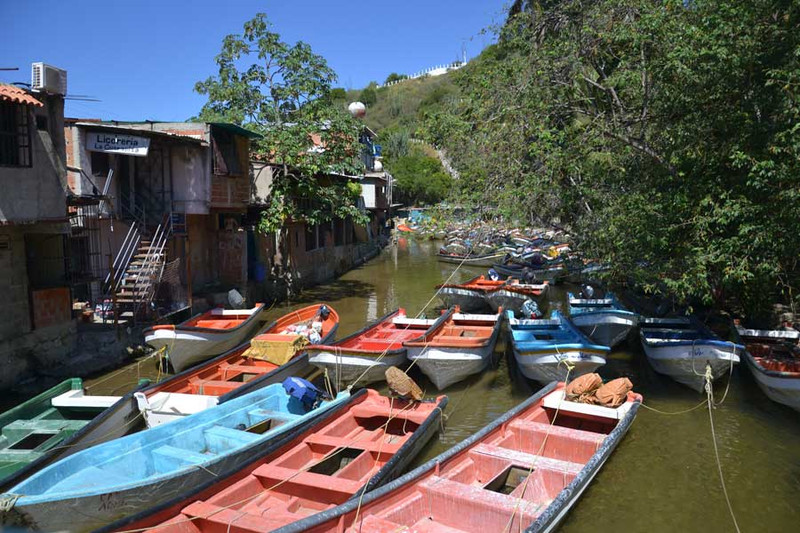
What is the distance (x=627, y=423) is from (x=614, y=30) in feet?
28.3

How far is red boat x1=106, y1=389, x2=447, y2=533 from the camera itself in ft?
19.6

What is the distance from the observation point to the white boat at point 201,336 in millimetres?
12797

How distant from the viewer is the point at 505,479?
7641 mm

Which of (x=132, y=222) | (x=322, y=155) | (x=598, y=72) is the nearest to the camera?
(x=598, y=72)

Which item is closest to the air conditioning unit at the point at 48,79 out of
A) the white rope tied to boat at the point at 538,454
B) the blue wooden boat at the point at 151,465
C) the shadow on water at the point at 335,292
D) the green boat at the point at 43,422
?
the green boat at the point at 43,422

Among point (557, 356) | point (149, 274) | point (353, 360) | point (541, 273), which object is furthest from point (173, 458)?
point (541, 273)

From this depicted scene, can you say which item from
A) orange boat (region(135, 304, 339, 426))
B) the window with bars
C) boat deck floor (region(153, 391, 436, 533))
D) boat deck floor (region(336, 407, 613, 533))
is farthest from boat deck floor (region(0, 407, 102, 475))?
the window with bars

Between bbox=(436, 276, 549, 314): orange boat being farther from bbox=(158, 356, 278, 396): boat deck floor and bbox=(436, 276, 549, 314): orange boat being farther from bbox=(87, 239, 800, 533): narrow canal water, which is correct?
bbox=(158, 356, 278, 396): boat deck floor

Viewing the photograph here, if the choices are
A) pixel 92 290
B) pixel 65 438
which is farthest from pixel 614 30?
pixel 92 290

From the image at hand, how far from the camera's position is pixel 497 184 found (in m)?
14.1

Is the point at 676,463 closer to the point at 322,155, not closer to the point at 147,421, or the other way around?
the point at 147,421

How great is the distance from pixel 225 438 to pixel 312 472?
59.3 inches

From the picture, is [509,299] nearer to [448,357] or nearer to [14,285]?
[448,357]

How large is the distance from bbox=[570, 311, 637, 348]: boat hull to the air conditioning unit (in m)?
13.2
